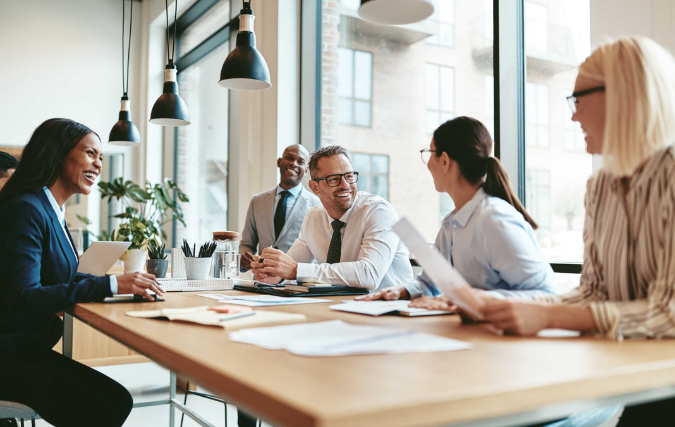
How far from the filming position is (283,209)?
4.12 metres

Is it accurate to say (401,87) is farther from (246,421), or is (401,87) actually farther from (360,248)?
(246,421)

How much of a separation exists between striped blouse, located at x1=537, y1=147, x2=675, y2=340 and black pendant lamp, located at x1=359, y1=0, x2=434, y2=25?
3.08ft

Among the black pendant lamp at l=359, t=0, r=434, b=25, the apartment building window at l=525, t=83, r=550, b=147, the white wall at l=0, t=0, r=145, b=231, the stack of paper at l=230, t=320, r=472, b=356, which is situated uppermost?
the white wall at l=0, t=0, r=145, b=231

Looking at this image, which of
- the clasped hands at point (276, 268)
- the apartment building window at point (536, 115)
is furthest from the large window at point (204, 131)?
the clasped hands at point (276, 268)

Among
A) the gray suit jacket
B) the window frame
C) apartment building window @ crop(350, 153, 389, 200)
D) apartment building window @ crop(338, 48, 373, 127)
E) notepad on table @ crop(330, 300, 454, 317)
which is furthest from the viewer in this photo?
the window frame

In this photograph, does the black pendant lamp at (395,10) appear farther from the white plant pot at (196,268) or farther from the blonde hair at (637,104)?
the white plant pot at (196,268)

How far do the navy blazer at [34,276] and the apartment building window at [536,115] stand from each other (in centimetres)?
242

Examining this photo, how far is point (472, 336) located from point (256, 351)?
464 millimetres

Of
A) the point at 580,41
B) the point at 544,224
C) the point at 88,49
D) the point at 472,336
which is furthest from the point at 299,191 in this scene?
the point at 88,49

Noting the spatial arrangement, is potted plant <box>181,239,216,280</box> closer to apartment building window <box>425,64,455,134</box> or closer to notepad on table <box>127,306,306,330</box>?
notepad on table <box>127,306,306,330</box>

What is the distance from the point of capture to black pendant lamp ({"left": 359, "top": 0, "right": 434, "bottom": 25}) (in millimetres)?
2033

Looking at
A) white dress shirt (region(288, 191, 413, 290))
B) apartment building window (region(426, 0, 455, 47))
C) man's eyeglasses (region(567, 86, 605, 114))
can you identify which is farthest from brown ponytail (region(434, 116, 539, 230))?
apartment building window (region(426, 0, 455, 47))

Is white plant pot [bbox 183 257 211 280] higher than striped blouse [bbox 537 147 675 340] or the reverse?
the reverse

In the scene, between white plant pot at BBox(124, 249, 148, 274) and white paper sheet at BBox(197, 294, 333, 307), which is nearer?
white paper sheet at BBox(197, 294, 333, 307)
